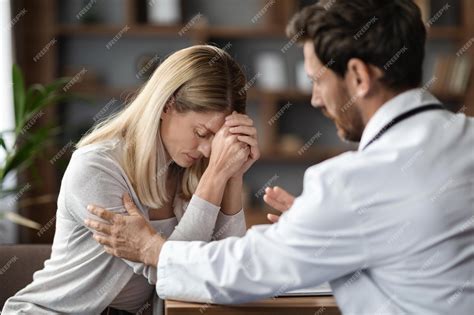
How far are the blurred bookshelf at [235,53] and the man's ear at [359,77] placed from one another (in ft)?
12.5

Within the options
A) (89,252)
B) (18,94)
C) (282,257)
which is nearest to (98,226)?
(89,252)

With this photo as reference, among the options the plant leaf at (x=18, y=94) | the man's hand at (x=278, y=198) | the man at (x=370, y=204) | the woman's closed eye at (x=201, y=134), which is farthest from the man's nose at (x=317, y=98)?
the plant leaf at (x=18, y=94)

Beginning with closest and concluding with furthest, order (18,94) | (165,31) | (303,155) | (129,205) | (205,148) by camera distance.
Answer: (129,205)
(205,148)
(18,94)
(165,31)
(303,155)

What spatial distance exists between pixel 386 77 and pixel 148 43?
4.04m

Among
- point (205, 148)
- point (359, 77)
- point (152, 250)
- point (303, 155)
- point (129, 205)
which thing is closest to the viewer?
point (359, 77)

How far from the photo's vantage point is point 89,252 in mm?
2027

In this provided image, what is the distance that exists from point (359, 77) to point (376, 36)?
0.09 m

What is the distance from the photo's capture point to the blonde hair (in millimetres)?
2080

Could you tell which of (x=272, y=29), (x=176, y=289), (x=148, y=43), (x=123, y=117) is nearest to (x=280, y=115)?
(x=272, y=29)

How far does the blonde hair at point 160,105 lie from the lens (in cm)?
208

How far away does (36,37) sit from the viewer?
5.24 metres

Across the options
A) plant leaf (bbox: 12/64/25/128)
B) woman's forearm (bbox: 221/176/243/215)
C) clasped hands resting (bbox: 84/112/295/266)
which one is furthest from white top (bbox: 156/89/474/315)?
plant leaf (bbox: 12/64/25/128)

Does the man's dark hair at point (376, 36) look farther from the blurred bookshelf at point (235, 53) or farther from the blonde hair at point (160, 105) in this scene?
the blurred bookshelf at point (235, 53)

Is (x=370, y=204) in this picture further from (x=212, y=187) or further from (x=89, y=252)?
(x=89, y=252)
